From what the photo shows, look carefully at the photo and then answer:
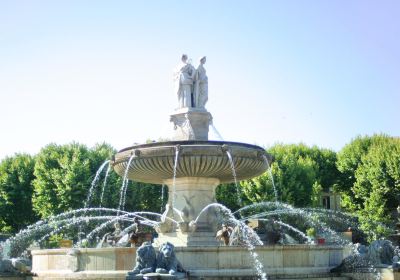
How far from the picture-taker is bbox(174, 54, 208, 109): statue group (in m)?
19.0

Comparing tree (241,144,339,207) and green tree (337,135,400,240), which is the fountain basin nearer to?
tree (241,144,339,207)

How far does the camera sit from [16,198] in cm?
4188

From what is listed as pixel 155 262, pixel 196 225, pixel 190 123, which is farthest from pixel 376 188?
pixel 155 262

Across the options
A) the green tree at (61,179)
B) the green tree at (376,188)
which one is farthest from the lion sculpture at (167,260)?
the green tree at (61,179)

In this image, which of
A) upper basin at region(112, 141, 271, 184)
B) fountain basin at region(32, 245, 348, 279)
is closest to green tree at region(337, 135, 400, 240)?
upper basin at region(112, 141, 271, 184)

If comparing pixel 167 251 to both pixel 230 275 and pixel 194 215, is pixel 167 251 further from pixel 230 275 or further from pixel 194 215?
pixel 194 215

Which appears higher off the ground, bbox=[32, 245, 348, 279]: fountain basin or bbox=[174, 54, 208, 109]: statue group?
bbox=[174, 54, 208, 109]: statue group

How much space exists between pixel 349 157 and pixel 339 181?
236cm

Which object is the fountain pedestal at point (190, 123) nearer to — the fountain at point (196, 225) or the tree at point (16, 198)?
the fountain at point (196, 225)

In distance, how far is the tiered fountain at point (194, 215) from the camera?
13.2 metres

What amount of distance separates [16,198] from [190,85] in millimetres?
26368

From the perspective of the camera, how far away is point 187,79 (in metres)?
19.0

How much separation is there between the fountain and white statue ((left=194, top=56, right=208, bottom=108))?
3cm

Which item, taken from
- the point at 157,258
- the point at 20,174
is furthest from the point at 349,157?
the point at 157,258
